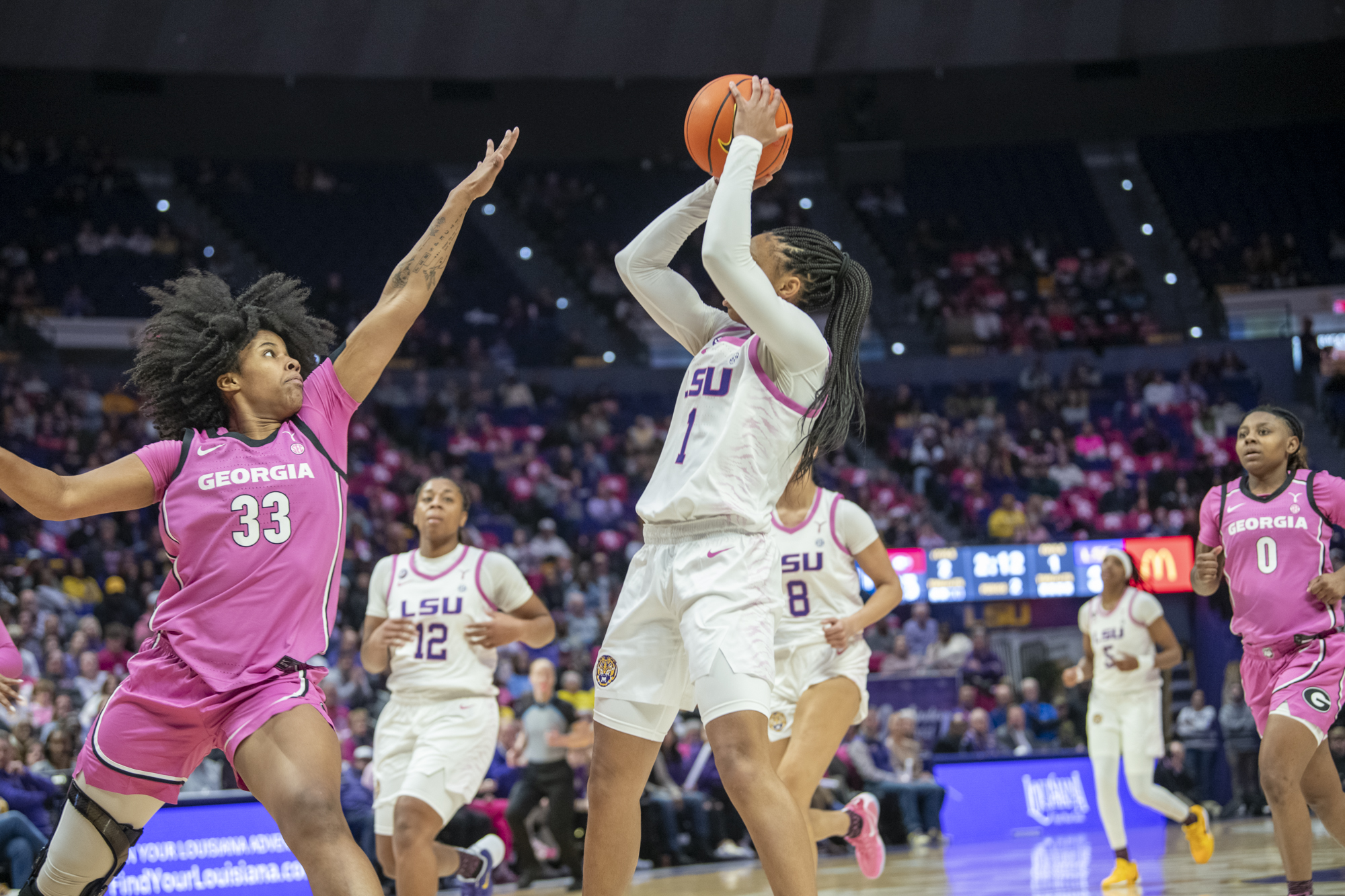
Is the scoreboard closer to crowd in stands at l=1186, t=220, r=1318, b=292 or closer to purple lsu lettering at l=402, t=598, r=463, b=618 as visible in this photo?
crowd in stands at l=1186, t=220, r=1318, b=292

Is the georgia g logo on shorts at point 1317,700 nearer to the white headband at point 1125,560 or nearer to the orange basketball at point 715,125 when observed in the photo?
the orange basketball at point 715,125

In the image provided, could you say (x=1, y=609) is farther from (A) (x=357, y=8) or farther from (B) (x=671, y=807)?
(A) (x=357, y=8)

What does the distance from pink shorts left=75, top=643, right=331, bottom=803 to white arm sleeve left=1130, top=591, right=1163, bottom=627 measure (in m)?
7.44

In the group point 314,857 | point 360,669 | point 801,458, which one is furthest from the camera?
point 360,669

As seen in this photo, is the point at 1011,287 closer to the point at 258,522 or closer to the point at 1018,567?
the point at 1018,567

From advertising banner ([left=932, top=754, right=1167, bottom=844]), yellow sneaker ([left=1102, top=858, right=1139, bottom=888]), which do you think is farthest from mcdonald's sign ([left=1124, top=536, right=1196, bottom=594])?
yellow sneaker ([left=1102, top=858, right=1139, bottom=888])

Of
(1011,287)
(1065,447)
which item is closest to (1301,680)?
(1065,447)

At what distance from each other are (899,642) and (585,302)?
1069 centimetres

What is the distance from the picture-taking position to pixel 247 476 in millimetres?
3643

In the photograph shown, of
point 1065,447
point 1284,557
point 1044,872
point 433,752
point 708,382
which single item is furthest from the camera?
point 1065,447

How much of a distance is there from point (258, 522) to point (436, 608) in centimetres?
329

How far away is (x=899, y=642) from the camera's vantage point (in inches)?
595

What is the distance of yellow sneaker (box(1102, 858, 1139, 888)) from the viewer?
779 centimetres

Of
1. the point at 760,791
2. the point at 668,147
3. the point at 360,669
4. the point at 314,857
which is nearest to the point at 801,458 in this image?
the point at 760,791
